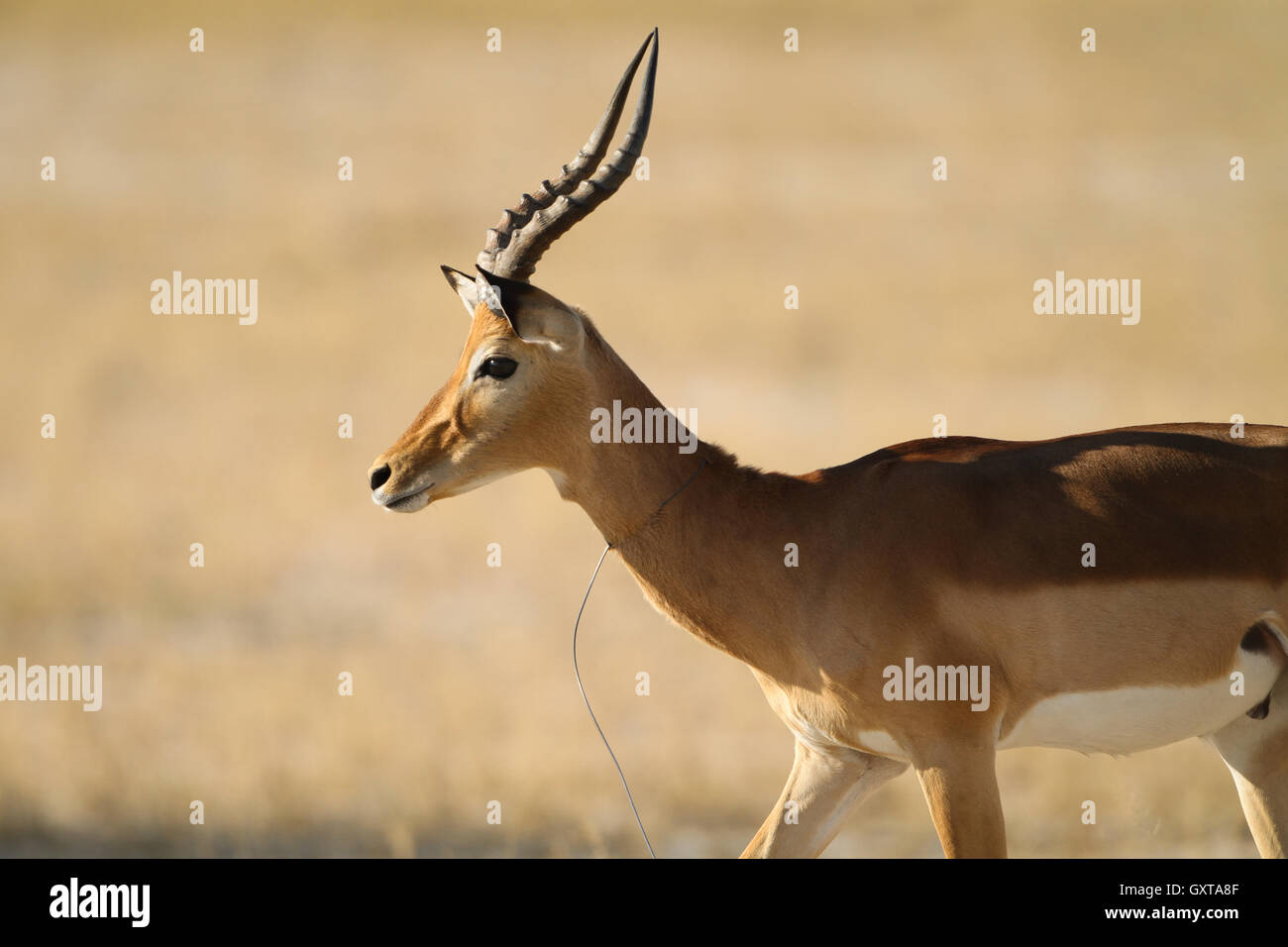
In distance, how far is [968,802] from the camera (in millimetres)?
6863

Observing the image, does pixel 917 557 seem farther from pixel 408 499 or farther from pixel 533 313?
pixel 408 499

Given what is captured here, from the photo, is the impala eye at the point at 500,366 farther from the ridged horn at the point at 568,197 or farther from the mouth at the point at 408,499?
the mouth at the point at 408,499

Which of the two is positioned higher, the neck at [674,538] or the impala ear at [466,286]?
the impala ear at [466,286]

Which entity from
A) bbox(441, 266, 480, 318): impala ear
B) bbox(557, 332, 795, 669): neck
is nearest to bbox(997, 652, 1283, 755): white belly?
bbox(557, 332, 795, 669): neck

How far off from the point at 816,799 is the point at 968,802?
103 centimetres

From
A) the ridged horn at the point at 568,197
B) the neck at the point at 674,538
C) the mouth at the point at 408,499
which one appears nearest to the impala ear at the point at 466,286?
the ridged horn at the point at 568,197

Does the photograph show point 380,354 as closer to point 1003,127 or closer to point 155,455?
point 155,455

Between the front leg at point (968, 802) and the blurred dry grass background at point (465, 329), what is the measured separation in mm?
5423

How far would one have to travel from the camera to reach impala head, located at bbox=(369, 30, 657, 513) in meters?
7.23

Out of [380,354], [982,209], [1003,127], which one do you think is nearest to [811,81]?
[1003,127]

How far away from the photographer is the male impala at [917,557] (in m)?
7.03

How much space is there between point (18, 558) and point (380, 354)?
8.76m

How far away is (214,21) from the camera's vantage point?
43688mm

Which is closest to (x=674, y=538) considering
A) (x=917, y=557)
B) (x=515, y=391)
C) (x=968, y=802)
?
(x=515, y=391)
